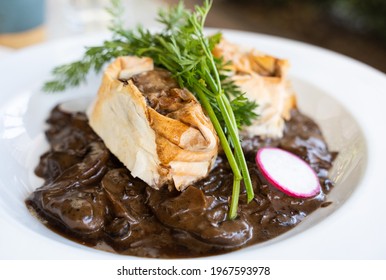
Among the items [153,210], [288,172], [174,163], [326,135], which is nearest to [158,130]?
[174,163]

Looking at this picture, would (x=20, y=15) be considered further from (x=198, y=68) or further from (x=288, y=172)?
(x=288, y=172)

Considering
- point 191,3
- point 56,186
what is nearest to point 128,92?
point 56,186

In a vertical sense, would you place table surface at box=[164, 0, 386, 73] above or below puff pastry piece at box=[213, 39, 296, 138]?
below

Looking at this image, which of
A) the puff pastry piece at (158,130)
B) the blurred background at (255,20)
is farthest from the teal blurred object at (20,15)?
the puff pastry piece at (158,130)

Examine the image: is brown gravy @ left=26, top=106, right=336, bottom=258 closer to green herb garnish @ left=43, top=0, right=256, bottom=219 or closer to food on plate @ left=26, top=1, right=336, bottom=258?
food on plate @ left=26, top=1, right=336, bottom=258

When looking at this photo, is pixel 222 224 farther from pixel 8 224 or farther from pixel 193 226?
pixel 8 224

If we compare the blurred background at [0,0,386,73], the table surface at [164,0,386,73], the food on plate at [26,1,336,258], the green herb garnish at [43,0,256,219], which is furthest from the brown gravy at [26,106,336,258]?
the table surface at [164,0,386,73]
